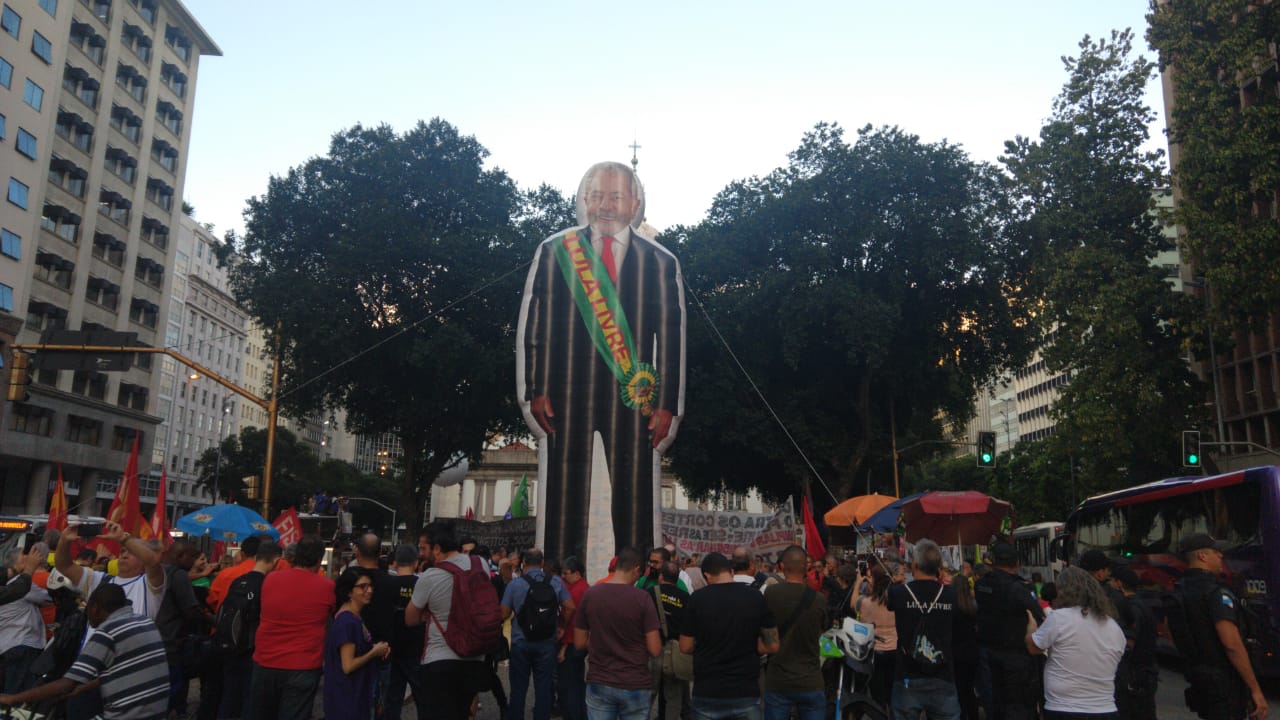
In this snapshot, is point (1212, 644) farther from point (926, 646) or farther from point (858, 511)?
point (858, 511)

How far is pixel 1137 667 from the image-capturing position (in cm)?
812

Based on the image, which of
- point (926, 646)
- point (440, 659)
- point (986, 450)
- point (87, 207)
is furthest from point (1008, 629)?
point (87, 207)

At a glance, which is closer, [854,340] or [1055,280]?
[1055,280]

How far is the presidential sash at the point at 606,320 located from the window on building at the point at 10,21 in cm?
3277

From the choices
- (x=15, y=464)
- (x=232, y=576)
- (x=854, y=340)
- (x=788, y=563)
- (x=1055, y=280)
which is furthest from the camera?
(x=15, y=464)

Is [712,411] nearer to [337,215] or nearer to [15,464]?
[337,215]

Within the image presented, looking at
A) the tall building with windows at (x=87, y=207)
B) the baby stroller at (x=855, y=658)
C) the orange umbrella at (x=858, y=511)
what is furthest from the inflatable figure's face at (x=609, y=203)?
the tall building with windows at (x=87, y=207)

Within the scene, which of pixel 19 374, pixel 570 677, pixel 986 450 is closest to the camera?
pixel 570 677

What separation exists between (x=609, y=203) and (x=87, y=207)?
37188 millimetres

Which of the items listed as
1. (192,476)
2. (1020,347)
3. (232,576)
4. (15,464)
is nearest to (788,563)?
(232,576)

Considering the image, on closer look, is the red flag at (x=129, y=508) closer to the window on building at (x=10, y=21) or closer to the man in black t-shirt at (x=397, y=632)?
the man in black t-shirt at (x=397, y=632)

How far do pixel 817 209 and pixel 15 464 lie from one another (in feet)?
119

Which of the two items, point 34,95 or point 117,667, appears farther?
point 34,95

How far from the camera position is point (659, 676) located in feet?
33.8
